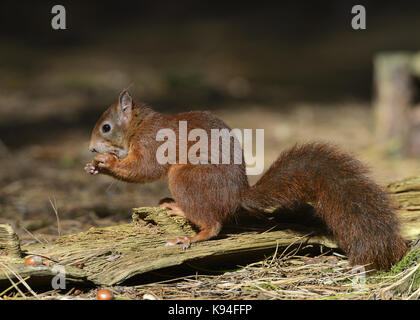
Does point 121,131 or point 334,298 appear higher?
point 121,131

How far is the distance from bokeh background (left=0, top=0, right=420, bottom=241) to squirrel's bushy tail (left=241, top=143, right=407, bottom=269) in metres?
0.24

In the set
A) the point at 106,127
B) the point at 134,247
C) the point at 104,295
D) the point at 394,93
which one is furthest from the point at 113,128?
the point at 394,93

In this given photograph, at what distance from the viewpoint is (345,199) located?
1.94m

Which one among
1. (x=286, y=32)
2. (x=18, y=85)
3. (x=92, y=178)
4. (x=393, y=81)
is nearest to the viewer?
(x=92, y=178)

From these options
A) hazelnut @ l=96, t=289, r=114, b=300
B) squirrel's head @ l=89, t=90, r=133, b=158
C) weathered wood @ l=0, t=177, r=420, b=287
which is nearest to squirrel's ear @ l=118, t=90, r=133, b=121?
squirrel's head @ l=89, t=90, r=133, b=158

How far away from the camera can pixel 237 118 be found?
531cm

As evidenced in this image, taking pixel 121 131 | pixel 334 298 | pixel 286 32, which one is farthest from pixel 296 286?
pixel 286 32

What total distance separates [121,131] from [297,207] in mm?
903

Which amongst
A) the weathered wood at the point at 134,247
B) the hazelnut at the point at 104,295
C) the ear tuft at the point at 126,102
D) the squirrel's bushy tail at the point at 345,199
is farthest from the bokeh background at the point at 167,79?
the hazelnut at the point at 104,295

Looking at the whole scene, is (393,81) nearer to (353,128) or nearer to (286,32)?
(353,128)

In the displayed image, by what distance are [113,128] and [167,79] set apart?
13.7 ft

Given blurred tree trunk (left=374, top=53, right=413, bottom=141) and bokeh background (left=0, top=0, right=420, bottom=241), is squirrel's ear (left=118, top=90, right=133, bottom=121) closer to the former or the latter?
bokeh background (left=0, top=0, right=420, bottom=241)

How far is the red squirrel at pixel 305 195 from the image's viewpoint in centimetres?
194

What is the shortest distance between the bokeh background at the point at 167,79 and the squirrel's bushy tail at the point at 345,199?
0.78 ft
